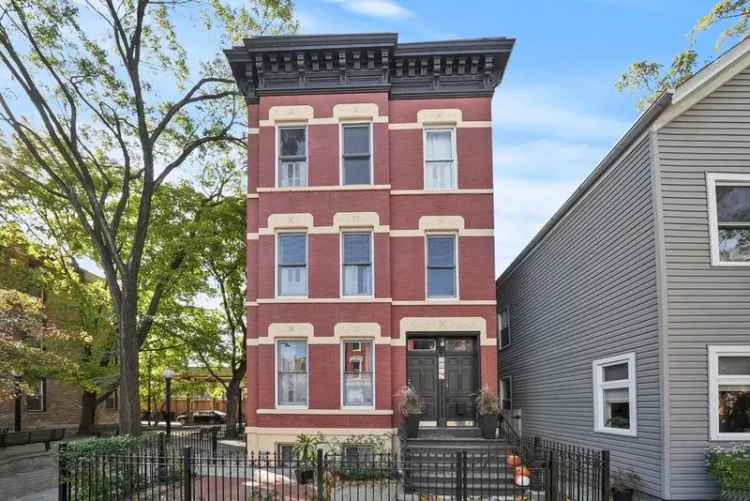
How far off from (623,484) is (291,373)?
30.8 feet

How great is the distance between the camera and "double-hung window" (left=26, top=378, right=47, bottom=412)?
31.6 meters

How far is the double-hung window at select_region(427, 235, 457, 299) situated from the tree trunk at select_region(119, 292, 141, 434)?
8.15 metres

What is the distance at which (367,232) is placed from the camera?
58.4 ft

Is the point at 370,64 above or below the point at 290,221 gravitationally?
above

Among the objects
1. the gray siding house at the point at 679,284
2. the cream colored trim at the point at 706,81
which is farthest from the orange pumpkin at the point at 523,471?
the cream colored trim at the point at 706,81

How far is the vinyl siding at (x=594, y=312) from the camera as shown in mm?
11242

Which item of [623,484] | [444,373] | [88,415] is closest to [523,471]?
[623,484]

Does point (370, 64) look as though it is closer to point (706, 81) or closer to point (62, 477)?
point (706, 81)

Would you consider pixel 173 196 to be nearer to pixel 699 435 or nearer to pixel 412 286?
pixel 412 286

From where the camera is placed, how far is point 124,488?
12.1 meters

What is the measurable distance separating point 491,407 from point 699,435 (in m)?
5.96

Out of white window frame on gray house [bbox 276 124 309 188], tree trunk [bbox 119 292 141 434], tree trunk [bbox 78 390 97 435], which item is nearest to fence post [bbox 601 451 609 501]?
tree trunk [bbox 119 292 141 434]

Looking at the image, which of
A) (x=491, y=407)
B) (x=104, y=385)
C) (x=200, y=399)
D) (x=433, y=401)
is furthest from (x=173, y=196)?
(x=200, y=399)

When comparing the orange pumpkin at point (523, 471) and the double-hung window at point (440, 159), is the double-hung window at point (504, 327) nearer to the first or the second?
the double-hung window at point (440, 159)
